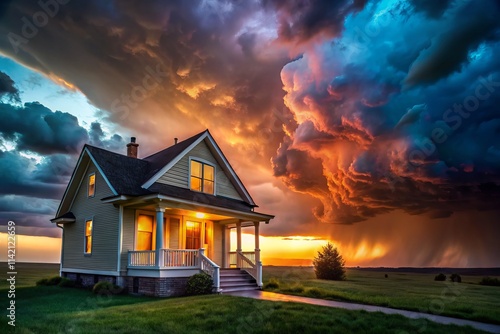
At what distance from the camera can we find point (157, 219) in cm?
1516

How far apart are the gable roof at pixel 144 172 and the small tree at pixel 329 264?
11497 millimetres

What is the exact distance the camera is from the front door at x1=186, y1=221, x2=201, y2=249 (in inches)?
743

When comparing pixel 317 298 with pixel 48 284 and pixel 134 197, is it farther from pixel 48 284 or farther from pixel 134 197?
pixel 48 284

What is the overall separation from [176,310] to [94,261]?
375 inches

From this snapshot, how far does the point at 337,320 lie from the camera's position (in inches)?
356

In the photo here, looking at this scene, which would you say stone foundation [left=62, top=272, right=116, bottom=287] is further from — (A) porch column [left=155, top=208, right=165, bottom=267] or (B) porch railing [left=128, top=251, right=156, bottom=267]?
(A) porch column [left=155, top=208, right=165, bottom=267]

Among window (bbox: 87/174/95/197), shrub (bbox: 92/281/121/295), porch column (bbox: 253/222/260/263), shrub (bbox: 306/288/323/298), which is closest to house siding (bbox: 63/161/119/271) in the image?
window (bbox: 87/174/95/197)

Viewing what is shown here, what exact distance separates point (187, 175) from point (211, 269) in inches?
224

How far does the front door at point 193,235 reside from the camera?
743 inches

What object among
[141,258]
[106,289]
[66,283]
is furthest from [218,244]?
[66,283]

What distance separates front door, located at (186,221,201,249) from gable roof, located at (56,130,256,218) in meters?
1.63

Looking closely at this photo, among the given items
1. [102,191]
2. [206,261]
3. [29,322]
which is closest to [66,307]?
[29,322]

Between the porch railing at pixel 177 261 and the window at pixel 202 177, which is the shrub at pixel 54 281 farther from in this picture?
the window at pixel 202 177

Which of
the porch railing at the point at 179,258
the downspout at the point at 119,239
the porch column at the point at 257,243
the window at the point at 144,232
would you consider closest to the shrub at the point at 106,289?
the downspout at the point at 119,239
